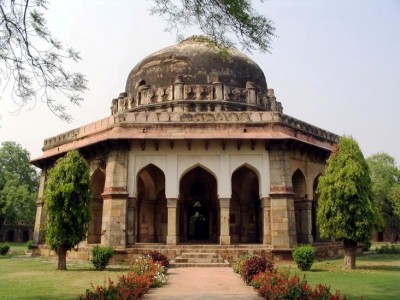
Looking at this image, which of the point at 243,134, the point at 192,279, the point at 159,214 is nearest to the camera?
the point at 192,279

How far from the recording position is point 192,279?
970 centimetres

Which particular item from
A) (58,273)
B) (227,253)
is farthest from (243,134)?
(58,273)

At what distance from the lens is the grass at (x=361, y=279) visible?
26.4ft

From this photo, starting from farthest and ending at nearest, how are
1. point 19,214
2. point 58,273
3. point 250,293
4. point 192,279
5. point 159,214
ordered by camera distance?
point 19,214
point 159,214
point 58,273
point 192,279
point 250,293

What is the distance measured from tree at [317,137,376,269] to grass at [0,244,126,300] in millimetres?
6093

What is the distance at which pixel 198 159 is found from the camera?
14.9 meters

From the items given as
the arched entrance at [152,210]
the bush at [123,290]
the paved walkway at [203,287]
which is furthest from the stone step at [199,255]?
the bush at [123,290]

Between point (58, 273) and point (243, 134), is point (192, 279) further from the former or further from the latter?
point (243, 134)

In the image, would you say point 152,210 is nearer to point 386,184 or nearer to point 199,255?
point 199,255

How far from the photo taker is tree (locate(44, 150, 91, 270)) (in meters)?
12.6

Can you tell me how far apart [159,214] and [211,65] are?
262 inches

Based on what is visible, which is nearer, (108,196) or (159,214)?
(108,196)

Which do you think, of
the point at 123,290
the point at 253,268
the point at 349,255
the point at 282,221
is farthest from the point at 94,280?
the point at 349,255

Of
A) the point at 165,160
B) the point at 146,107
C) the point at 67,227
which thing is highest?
the point at 146,107
